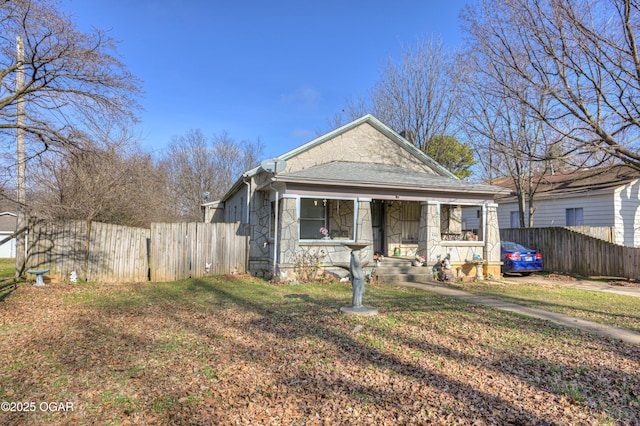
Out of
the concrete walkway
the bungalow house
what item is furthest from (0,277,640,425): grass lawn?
the bungalow house

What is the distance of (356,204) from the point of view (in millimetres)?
11477

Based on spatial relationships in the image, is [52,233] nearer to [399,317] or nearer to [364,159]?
[399,317]

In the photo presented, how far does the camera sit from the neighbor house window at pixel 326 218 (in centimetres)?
1296

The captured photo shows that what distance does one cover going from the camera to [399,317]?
685 cm

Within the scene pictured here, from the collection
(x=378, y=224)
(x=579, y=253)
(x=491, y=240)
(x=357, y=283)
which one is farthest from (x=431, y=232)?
(x=579, y=253)

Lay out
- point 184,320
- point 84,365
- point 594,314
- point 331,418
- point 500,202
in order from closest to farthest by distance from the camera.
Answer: point 331,418, point 84,365, point 184,320, point 594,314, point 500,202

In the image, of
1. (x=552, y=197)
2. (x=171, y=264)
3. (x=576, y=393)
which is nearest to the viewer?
(x=576, y=393)

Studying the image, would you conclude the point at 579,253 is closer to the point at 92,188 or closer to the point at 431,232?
the point at 431,232

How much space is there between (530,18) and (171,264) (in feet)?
44.2

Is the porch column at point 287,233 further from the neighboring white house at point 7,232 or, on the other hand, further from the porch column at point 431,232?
the neighboring white house at point 7,232

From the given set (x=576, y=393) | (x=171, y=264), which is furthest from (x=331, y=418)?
(x=171, y=264)

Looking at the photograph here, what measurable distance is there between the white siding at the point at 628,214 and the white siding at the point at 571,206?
349 millimetres

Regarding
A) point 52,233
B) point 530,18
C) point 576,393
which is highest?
point 530,18

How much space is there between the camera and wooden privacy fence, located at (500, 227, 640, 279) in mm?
13258
